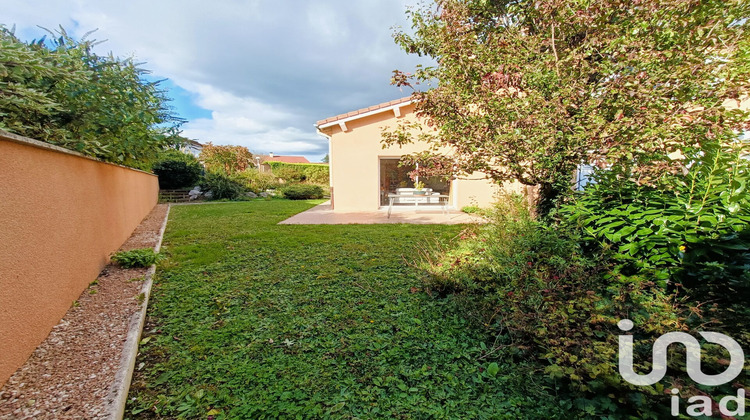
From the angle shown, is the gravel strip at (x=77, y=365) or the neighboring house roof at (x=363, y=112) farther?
the neighboring house roof at (x=363, y=112)

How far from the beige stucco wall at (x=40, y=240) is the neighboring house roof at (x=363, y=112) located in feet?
26.4

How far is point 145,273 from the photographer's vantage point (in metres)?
4.45

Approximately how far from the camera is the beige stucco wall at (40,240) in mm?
2254

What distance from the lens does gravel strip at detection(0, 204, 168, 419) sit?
1.86 metres

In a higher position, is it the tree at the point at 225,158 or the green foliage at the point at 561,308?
the tree at the point at 225,158

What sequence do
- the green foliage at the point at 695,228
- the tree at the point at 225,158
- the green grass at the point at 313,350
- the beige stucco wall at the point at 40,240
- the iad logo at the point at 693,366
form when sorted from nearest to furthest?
1. the iad logo at the point at 693,366
2. the green grass at the point at 313,350
3. the green foliage at the point at 695,228
4. the beige stucco wall at the point at 40,240
5. the tree at the point at 225,158

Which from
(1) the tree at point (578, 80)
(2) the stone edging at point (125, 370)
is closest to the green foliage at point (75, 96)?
(2) the stone edging at point (125, 370)

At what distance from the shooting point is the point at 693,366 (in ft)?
5.75

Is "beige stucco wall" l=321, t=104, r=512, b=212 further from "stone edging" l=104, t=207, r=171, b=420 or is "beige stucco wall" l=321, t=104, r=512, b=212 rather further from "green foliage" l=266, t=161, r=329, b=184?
"green foliage" l=266, t=161, r=329, b=184

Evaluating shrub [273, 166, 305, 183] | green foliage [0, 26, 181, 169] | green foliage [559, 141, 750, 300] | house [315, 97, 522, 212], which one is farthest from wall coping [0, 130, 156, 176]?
shrub [273, 166, 305, 183]

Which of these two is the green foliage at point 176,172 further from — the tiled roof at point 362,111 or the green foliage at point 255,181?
the tiled roof at point 362,111

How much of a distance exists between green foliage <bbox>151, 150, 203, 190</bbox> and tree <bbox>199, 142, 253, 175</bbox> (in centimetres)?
211

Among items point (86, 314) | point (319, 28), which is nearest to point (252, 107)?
point (319, 28)

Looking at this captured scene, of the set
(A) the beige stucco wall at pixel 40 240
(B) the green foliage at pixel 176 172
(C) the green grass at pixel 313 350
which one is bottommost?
(C) the green grass at pixel 313 350
